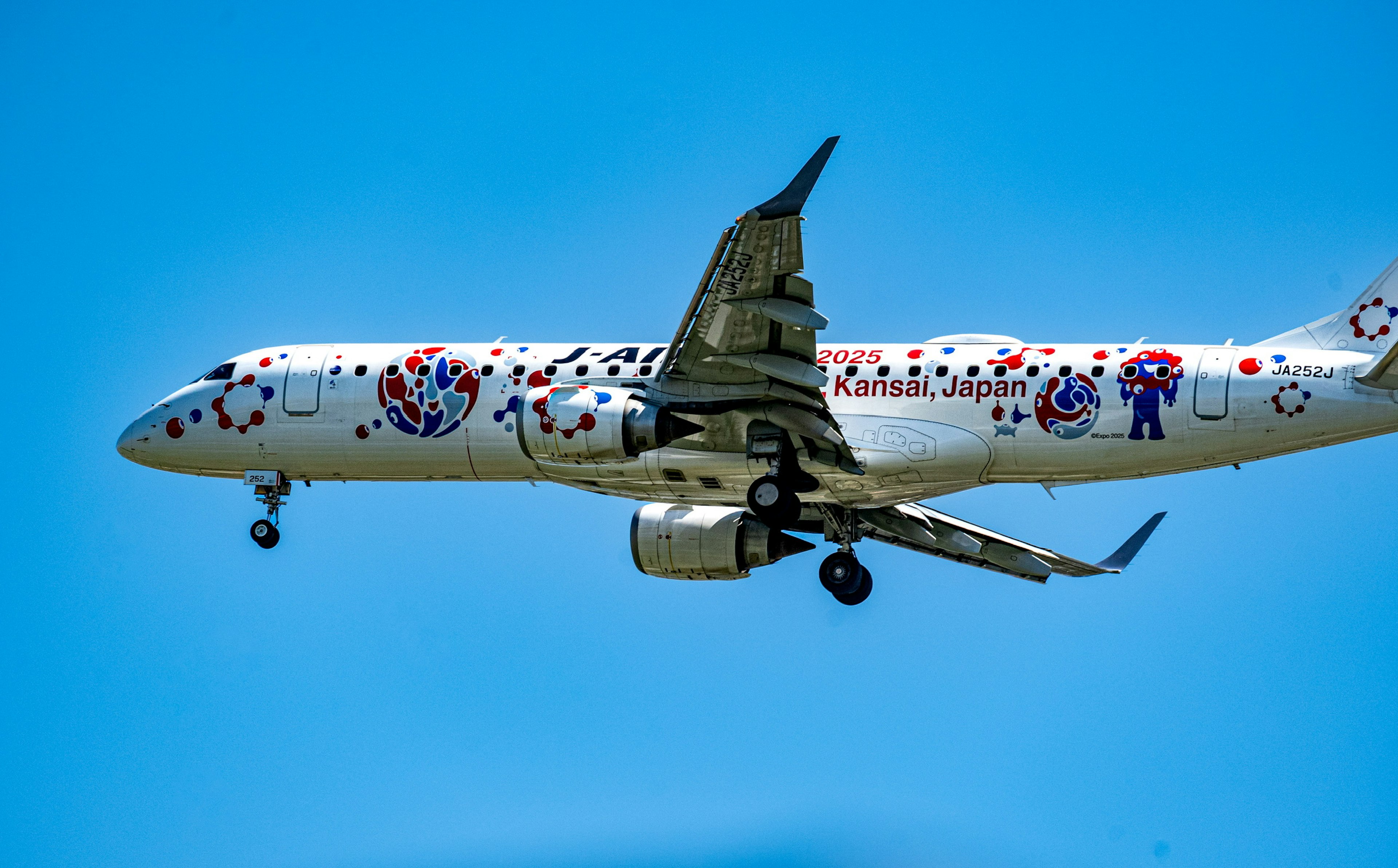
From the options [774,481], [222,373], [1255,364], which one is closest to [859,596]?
[774,481]

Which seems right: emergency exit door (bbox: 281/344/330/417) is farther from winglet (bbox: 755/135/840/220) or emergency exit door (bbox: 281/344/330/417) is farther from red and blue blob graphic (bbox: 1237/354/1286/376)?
red and blue blob graphic (bbox: 1237/354/1286/376)

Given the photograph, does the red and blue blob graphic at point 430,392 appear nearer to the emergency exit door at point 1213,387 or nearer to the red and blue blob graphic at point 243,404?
the red and blue blob graphic at point 243,404

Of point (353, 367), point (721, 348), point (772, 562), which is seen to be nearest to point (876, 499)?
point (772, 562)

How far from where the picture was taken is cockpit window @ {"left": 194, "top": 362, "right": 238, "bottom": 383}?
33.1 meters

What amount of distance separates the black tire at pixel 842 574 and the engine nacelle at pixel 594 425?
19.6 feet

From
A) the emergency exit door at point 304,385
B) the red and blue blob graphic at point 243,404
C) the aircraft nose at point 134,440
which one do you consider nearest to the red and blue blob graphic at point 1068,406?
the emergency exit door at point 304,385

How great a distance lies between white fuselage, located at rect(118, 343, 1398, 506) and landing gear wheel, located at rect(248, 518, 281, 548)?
1180 millimetres

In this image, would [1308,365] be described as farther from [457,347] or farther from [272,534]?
[272,534]

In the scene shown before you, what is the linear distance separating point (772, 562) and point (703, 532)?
1.60 m

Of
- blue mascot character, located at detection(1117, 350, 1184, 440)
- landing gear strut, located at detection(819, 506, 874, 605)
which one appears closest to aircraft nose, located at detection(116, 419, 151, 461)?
landing gear strut, located at detection(819, 506, 874, 605)

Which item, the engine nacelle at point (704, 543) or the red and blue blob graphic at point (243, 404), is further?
the engine nacelle at point (704, 543)

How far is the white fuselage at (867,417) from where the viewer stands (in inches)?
1077

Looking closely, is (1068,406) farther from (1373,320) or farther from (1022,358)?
(1373,320)

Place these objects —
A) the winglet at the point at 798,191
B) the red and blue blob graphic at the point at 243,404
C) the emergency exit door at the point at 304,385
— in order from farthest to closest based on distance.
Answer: the red and blue blob graphic at the point at 243,404, the emergency exit door at the point at 304,385, the winglet at the point at 798,191
